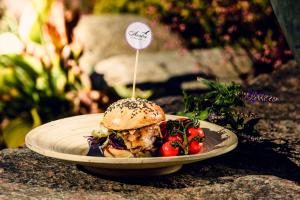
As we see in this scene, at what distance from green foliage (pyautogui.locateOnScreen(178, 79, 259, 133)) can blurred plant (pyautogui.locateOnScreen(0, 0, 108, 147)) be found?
165 cm

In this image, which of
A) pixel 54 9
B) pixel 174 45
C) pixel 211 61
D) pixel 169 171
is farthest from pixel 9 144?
pixel 174 45

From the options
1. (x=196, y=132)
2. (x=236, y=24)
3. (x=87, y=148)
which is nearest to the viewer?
(x=196, y=132)

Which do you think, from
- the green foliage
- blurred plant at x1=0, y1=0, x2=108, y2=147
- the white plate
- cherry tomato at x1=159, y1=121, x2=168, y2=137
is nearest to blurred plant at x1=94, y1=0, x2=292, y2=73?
blurred plant at x1=0, y1=0, x2=108, y2=147

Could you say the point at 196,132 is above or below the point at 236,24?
below

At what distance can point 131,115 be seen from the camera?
9.41 ft

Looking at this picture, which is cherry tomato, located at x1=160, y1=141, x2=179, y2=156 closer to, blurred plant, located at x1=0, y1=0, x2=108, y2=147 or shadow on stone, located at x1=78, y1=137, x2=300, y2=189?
shadow on stone, located at x1=78, y1=137, x2=300, y2=189

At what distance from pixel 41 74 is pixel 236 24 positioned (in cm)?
268

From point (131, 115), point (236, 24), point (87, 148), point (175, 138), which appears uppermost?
point (236, 24)

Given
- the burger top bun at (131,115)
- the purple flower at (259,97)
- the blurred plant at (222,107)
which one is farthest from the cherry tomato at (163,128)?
the purple flower at (259,97)

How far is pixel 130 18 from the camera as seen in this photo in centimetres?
775

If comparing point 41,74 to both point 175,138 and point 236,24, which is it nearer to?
point 175,138

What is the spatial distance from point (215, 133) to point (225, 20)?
12.4ft

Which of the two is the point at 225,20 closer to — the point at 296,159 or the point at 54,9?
the point at 54,9

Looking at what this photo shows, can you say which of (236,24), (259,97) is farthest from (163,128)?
(236,24)
